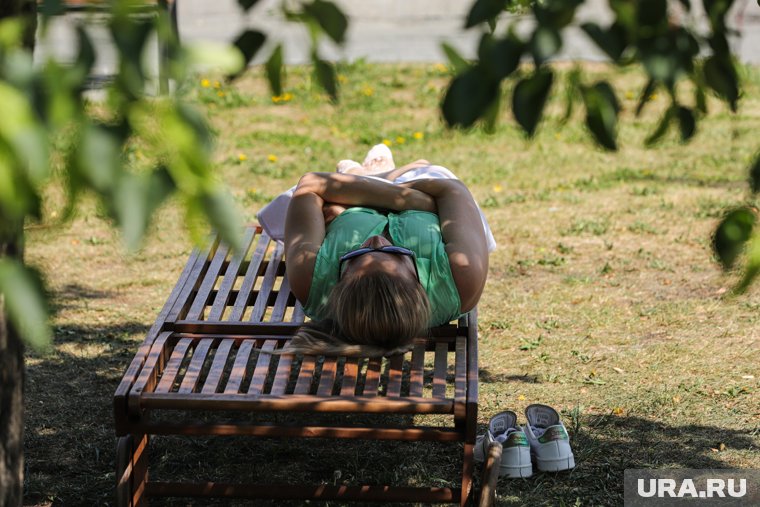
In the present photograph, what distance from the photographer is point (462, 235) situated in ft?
11.9

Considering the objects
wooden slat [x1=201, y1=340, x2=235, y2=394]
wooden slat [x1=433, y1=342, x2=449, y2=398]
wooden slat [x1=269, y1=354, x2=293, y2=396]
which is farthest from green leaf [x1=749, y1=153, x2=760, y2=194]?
wooden slat [x1=201, y1=340, x2=235, y2=394]

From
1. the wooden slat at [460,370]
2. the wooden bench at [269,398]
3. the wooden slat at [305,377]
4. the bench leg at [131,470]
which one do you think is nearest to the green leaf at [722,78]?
the wooden bench at [269,398]

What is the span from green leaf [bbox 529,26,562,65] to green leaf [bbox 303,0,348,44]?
0.77 ft

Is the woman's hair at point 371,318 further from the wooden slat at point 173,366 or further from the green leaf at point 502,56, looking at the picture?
the green leaf at point 502,56

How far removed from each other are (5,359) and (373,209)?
2.01 metres

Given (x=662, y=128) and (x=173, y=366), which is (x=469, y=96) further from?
(x=173, y=366)

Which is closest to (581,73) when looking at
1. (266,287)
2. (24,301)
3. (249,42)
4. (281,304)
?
(249,42)

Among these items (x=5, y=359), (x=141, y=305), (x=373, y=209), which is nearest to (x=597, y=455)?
(x=373, y=209)

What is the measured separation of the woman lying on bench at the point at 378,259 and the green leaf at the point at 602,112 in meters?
1.90

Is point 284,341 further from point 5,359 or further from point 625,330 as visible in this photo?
point 625,330

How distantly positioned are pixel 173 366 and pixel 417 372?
80cm

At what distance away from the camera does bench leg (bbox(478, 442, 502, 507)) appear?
2936 millimetres

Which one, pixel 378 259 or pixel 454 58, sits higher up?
pixel 454 58

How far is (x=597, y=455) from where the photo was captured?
11.7ft
